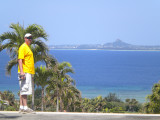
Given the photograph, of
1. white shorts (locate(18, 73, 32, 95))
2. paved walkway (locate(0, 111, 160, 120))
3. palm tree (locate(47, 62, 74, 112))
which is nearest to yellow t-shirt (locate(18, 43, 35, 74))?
white shorts (locate(18, 73, 32, 95))

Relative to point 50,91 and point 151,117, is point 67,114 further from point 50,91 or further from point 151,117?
point 50,91

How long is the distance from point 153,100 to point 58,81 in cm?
907

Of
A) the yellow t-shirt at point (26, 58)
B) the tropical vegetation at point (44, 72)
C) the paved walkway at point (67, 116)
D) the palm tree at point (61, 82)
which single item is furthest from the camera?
the palm tree at point (61, 82)

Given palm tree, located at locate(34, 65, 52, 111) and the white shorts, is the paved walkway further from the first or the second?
palm tree, located at locate(34, 65, 52, 111)

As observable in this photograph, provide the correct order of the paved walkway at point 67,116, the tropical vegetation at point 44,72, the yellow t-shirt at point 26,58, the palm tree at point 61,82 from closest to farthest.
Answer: the paved walkway at point 67,116 < the yellow t-shirt at point 26,58 < the tropical vegetation at point 44,72 < the palm tree at point 61,82

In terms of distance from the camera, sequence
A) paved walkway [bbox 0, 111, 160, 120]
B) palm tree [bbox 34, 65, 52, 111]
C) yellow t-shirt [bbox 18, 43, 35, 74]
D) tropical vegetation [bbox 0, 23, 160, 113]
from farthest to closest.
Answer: palm tree [bbox 34, 65, 52, 111]
tropical vegetation [bbox 0, 23, 160, 113]
yellow t-shirt [bbox 18, 43, 35, 74]
paved walkway [bbox 0, 111, 160, 120]

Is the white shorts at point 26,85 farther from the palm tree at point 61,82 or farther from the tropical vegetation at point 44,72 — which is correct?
the palm tree at point 61,82

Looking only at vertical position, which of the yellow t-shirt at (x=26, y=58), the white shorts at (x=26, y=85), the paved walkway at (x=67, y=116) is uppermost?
the yellow t-shirt at (x=26, y=58)

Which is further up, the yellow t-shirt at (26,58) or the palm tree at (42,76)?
the yellow t-shirt at (26,58)

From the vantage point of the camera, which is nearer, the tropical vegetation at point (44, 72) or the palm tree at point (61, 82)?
the tropical vegetation at point (44, 72)

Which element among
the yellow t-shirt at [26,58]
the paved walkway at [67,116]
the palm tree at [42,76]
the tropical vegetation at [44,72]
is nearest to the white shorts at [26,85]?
the yellow t-shirt at [26,58]

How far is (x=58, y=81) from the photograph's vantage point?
65.7 ft

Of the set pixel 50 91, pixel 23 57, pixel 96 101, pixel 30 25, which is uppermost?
pixel 30 25

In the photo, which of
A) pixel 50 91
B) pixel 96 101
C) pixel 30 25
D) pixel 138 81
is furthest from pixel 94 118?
pixel 138 81
